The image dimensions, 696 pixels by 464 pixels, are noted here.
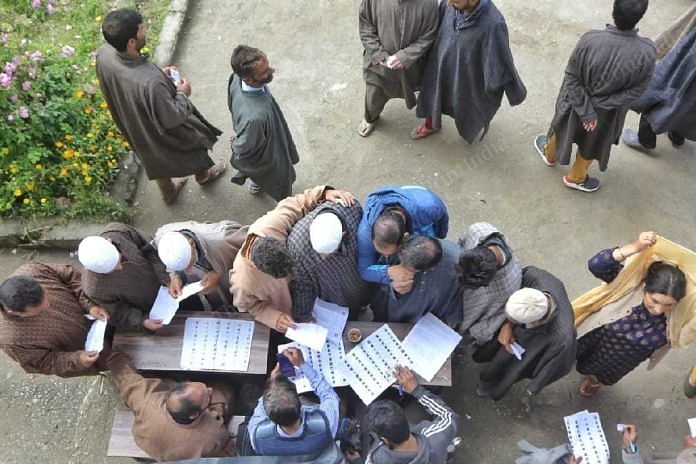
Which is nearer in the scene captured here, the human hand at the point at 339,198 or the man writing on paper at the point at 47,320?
the man writing on paper at the point at 47,320

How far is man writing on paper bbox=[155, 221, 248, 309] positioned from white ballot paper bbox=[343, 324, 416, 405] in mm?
937

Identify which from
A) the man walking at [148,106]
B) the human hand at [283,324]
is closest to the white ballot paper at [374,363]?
the human hand at [283,324]

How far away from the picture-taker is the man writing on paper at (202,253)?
334 centimetres

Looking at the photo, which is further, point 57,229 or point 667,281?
point 57,229

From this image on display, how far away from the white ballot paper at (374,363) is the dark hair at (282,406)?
0.59 meters

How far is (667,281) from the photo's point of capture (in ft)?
10.2

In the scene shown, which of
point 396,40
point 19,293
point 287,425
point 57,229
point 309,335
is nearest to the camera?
point 287,425

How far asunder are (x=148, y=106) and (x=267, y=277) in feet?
5.19

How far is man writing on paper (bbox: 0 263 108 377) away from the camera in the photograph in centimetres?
314

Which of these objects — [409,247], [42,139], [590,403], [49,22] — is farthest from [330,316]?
[49,22]

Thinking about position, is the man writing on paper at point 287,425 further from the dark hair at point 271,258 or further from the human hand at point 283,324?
the dark hair at point 271,258

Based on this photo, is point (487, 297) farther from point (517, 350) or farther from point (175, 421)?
point (175, 421)

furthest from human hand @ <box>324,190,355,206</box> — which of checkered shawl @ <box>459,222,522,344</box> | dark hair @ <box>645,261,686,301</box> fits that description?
dark hair @ <box>645,261,686,301</box>

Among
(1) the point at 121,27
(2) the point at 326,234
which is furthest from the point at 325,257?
(1) the point at 121,27
